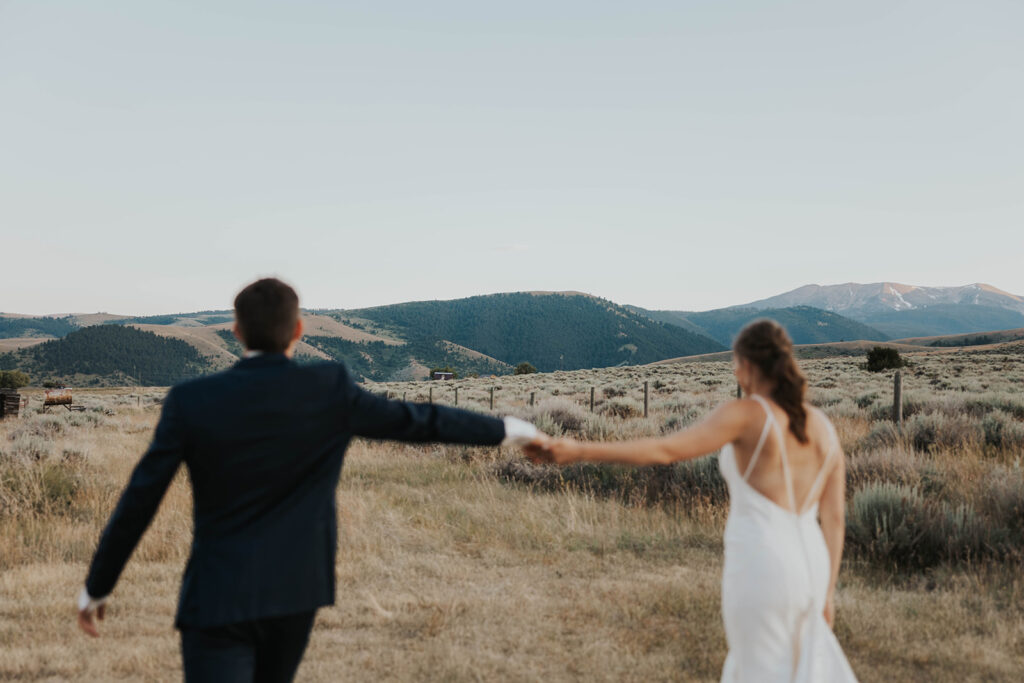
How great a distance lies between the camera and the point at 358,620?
17.9 ft

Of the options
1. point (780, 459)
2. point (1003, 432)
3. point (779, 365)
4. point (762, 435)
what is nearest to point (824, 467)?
point (780, 459)

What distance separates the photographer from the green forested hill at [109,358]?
147m

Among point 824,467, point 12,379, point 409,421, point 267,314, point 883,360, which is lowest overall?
point 12,379

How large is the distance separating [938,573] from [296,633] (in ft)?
19.6

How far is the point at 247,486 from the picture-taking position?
7.07 ft

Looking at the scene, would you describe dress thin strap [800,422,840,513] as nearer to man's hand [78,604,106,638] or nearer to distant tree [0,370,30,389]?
man's hand [78,604,106,638]

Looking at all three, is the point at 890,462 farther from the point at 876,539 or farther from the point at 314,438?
the point at 314,438

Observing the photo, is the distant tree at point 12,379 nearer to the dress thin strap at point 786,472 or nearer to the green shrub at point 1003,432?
the green shrub at point 1003,432

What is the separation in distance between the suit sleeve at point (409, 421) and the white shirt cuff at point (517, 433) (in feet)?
0.41

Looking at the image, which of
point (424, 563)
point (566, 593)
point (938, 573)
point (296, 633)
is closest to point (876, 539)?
point (938, 573)

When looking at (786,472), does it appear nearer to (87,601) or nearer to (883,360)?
(87,601)

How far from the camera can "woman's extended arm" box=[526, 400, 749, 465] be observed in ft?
8.71

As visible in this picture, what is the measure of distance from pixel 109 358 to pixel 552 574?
17410 centimetres

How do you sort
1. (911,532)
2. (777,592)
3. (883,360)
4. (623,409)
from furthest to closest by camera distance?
(883,360), (623,409), (911,532), (777,592)
